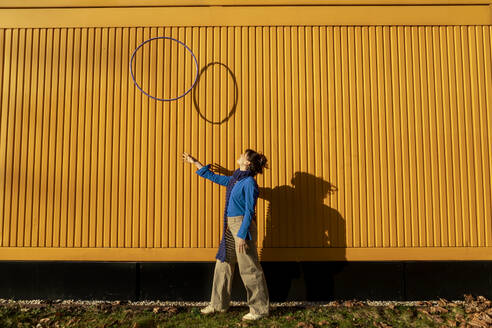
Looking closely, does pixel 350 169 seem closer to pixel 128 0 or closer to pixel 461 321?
pixel 461 321

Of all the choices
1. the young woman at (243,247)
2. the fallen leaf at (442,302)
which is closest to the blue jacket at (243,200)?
the young woman at (243,247)

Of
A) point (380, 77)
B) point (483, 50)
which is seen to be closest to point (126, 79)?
point (380, 77)

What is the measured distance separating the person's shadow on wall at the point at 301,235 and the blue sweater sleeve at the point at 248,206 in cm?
63

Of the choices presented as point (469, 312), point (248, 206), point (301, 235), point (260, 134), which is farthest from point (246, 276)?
point (469, 312)

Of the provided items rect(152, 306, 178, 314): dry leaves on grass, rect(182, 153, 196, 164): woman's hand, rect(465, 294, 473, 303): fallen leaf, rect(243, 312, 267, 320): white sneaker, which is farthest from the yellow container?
Result: rect(243, 312, 267, 320): white sneaker

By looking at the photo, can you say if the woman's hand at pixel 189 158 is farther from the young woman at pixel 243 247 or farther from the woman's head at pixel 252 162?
the woman's head at pixel 252 162

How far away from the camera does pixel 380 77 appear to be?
4.34 meters

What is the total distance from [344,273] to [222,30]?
11.3 ft

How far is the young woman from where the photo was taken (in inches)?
142

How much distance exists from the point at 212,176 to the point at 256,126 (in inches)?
34.2

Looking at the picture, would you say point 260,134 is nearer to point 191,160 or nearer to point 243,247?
point 191,160

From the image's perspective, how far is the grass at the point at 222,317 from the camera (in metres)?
3.61

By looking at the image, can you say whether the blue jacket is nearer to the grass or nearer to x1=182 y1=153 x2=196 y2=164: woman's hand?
x1=182 y1=153 x2=196 y2=164: woman's hand

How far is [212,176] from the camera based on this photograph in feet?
13.1
